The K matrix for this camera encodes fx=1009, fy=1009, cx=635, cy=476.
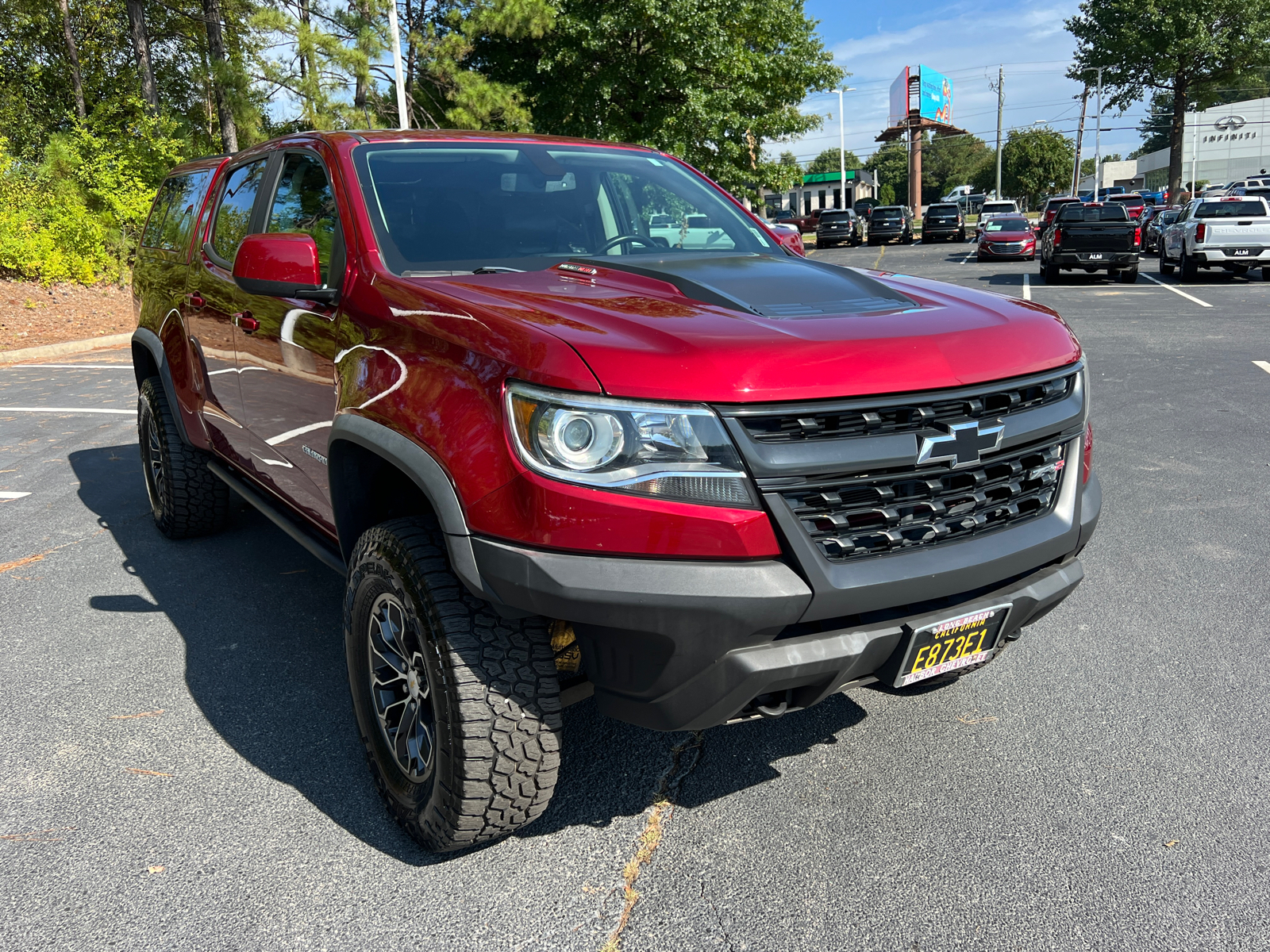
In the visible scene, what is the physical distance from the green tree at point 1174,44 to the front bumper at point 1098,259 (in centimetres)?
2734

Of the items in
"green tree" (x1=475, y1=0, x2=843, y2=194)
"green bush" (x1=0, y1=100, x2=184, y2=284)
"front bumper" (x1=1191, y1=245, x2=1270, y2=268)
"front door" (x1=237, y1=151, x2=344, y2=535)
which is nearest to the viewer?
"front door" (x1=237, y1=151, x2=344, y2=535)

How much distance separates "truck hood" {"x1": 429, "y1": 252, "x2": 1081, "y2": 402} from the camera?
2.13 m

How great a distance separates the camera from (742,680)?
7.13ft

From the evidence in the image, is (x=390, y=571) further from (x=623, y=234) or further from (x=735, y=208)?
(x=735, y=208)

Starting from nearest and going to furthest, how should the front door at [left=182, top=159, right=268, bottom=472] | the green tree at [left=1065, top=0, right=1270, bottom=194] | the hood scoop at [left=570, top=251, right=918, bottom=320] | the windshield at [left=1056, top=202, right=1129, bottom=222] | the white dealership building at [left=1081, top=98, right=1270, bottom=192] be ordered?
1. the hood scoop at [left=570, top=251, right=918, bottom=320]
2. the front door at [left=182, top=159, right=268, bottom=472]
3. the windshield at [left=1056, top=202, right=1129, bottom=222]
4. the green tree at [left=1065, top=0, right=1270, bottom=194]
5. the white dealership building at [left=1081, top=98, right=1270, bottom=192]

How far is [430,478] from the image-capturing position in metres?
2.34

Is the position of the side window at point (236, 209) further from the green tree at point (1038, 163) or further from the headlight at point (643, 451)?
the green tree at point (1038, 163)

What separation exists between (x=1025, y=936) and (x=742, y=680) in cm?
90

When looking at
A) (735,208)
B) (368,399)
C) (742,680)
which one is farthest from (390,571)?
(735,208)

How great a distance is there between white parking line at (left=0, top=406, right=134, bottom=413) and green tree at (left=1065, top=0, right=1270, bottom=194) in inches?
1784

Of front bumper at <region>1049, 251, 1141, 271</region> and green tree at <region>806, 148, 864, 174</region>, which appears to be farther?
green tree at <region>806, 148, 864, 174</region>

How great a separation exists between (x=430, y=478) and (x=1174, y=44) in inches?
1936

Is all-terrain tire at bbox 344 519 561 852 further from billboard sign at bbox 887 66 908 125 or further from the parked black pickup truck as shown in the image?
billboard sign at bbox 887 66 908 125

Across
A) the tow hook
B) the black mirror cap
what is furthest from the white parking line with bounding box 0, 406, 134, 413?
the tow hook
